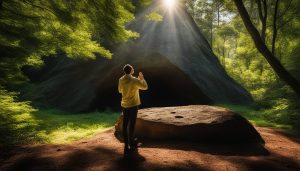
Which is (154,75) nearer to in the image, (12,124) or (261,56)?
(12,124)

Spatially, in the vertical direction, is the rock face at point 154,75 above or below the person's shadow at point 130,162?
above

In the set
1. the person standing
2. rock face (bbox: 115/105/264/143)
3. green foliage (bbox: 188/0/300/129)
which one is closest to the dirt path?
rock face (bbox: 115/105/264/143)

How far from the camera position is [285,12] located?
16656 mm

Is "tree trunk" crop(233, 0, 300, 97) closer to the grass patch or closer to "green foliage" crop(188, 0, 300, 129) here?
"green foliage" crop(188, 0, 300, 129)

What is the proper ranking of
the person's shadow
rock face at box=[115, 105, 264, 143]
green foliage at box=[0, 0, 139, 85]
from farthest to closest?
rock face at box=[115, 105, 264, 143] → green foliage at box=[0, 0, 139, 85] → the person's shadow

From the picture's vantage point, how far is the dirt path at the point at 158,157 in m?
5.35

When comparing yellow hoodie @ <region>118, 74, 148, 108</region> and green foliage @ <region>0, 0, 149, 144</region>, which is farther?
green foliage @ <region>0, 0, 149, 144</region>

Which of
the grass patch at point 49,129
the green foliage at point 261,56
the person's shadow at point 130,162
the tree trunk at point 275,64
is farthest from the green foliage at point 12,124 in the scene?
the green foliage at point 261,56

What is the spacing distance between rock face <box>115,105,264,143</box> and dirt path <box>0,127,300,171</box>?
0.35 metres

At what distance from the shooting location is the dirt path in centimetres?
535

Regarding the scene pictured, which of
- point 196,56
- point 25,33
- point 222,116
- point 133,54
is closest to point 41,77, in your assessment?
point 133,54

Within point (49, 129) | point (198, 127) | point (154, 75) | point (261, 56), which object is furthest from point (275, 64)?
point (261, 56)

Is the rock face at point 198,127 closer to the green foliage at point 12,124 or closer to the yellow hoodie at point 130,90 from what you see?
the yellow hoodie at point 130,90

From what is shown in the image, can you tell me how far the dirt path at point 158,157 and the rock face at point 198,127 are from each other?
35 cm
